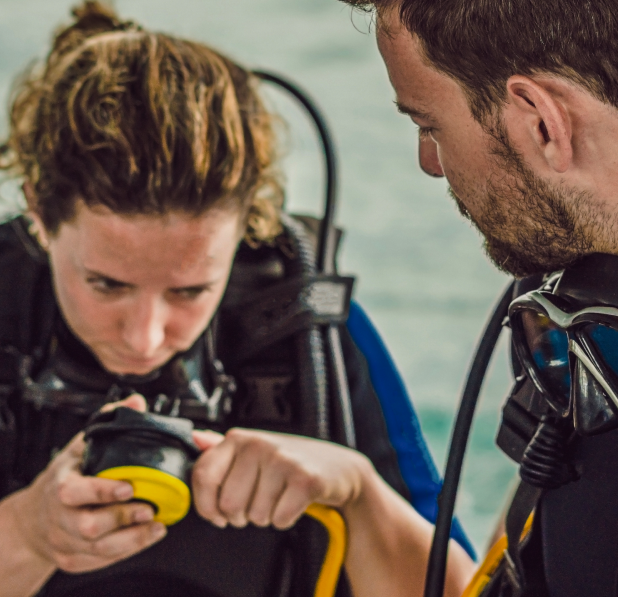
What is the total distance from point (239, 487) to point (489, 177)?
1.42ft

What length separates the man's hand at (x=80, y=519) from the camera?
918mm

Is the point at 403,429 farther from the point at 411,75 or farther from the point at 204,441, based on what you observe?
the point at 411,75

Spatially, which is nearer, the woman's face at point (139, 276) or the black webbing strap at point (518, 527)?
the black webbing strap at point (518, 527)

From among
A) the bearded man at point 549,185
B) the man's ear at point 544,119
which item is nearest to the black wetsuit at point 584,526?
the bearded man at point 549,185

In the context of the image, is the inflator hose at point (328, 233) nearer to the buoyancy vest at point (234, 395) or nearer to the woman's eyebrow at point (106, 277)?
the buoyancy vest at point (234, 395)

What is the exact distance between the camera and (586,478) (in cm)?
75

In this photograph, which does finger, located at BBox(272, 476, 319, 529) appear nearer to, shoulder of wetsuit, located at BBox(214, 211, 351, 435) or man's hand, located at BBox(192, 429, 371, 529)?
man's hand, located at BBox(192, 429, 371, 529)

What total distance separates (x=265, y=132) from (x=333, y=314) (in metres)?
0.31

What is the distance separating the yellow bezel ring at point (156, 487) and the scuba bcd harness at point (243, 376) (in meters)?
0.14

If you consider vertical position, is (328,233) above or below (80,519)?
above

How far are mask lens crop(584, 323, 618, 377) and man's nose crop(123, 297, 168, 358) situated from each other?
2.05 feet

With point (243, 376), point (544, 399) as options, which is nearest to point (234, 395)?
point (243, 376)

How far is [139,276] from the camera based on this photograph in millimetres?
1125

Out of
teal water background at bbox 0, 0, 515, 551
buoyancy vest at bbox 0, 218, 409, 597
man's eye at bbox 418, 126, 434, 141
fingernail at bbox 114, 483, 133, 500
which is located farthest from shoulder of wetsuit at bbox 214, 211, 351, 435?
teal water background at bbox 0, 0, 515, 551
